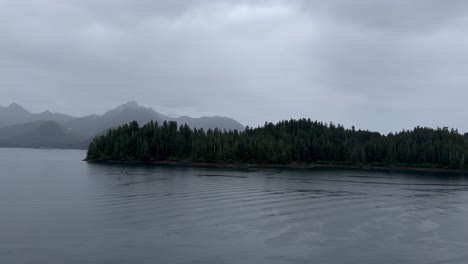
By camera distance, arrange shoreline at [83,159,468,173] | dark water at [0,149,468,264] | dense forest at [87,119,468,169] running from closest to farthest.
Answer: dark water at [0,149,468,264] < shoreline at [83,159,468,173] < dense forest at [87,119,468,169]

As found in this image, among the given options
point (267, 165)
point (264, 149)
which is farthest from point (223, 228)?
point (264, 149)

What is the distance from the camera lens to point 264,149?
131 m

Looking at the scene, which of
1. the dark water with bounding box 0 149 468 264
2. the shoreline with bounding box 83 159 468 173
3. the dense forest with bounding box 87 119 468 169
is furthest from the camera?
the dense forest with bounding box 87 119 468 169

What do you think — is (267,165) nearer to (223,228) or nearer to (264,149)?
(264,149)

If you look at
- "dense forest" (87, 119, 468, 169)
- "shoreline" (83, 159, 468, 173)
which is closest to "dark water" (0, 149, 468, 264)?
"shoreline" (83, 159, 468, 173)

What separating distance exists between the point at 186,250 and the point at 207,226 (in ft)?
20.2

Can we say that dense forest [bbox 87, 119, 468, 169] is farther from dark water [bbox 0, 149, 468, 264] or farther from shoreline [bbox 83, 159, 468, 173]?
dark water [bbox 0, 149, 468, 264]

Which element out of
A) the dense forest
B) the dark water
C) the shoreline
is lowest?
the dark water

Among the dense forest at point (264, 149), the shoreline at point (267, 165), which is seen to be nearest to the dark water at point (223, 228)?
the shoreline at point (267, 165)

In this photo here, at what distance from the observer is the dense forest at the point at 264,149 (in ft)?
427

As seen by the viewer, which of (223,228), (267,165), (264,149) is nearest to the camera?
(223,228)

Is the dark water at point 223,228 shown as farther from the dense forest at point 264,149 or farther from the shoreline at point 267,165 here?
the dense forest at point 264,149

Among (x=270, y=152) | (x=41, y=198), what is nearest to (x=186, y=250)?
(x=41, y=198)

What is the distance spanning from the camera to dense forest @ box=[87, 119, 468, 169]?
130000 millimetres
